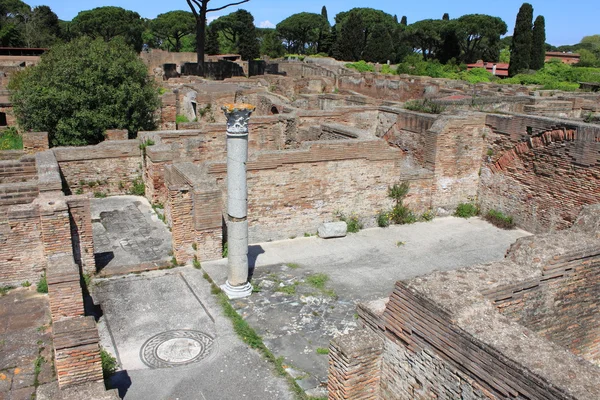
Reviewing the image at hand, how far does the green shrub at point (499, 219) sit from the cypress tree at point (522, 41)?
35881 millimetres

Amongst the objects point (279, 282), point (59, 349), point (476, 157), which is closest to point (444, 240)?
point (476, 157)

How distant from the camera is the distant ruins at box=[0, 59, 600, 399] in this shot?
4.14 metres

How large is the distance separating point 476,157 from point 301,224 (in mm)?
4927

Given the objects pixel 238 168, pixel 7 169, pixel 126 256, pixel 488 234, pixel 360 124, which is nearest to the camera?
pixel 238 168

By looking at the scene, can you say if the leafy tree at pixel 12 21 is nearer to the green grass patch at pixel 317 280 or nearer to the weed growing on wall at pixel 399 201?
the weed growing on wall at pixel 399 201

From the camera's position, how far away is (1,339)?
22.0 feet

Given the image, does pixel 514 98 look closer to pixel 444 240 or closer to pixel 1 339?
pixel 444 240

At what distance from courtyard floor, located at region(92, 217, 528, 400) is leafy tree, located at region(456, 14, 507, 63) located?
169ft

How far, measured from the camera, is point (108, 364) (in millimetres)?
6336

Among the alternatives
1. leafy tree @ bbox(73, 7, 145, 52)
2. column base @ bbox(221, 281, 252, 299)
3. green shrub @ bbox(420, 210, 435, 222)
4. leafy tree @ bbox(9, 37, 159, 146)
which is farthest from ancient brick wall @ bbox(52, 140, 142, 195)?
leafy tree @ bbox(73, 7, 145, 52)

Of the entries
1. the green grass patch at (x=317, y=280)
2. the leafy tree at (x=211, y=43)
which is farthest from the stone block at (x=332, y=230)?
the leafy tree at (x=211, y=43)

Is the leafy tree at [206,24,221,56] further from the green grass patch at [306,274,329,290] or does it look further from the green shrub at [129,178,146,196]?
the green grass patch at [306,274,329,290]

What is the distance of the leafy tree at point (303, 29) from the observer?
74.6m

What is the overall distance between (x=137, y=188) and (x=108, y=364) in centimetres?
740
